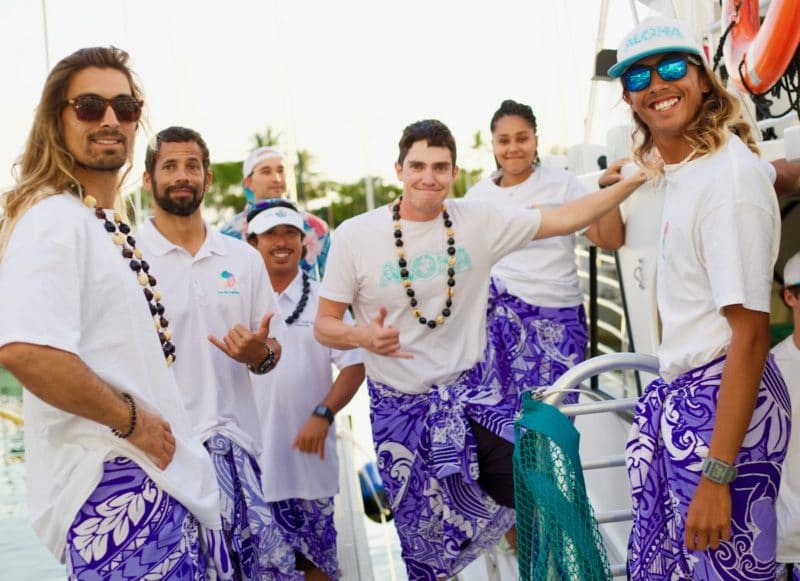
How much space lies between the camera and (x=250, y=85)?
2234 cm

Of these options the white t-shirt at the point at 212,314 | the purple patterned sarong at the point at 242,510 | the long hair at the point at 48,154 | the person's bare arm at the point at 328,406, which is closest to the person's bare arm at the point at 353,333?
the white t-shirt at the point at 212,314

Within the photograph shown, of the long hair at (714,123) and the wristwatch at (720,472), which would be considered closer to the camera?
the wristwatch at (720,472)

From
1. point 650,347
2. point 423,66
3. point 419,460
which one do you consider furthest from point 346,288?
point 423,66

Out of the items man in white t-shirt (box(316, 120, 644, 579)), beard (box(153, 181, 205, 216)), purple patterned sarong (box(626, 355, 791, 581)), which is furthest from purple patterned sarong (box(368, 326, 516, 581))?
purple patterned sarong (box(626, 355, 791, 581))

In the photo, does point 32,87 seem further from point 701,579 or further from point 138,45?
point 701,579

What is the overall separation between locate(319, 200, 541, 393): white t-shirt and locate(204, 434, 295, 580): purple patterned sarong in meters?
0.65

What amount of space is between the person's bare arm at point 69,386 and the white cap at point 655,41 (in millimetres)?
1415

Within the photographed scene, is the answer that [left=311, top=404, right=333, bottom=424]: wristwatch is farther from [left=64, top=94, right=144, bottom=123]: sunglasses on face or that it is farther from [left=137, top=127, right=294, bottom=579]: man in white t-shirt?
[left=64, top=94, right=144, bottom=123]: sunglasses on face

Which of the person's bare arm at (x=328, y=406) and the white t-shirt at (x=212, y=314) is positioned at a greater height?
the white t-shirt at (x=212, y=314)

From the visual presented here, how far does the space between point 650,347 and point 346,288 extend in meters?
1.16

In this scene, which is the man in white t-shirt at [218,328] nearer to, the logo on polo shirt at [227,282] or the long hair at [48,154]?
the logo on polo shirt at [227,282]

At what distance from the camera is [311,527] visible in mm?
4379

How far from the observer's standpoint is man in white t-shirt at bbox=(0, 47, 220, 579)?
2250 millimetres

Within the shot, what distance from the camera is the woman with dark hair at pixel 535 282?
4703mm
